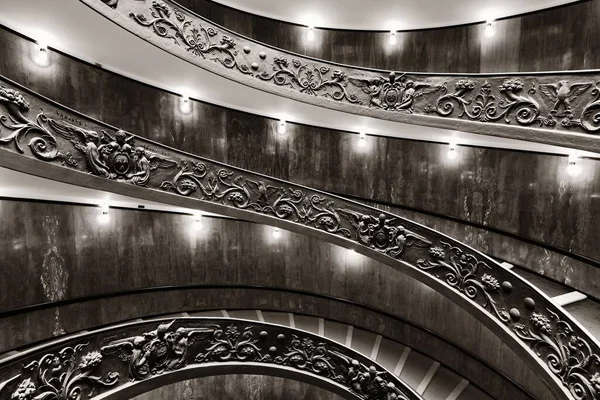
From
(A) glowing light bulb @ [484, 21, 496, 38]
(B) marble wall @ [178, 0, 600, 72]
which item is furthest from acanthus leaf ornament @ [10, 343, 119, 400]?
(A) glowing light bulb @ [484, 21, 496, 38]

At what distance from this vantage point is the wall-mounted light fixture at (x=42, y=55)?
7309mm

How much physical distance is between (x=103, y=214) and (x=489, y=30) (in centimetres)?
1107

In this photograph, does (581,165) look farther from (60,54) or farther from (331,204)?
(60,54)

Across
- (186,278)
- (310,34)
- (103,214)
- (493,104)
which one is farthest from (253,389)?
(310,34)

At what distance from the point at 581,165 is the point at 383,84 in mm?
4514

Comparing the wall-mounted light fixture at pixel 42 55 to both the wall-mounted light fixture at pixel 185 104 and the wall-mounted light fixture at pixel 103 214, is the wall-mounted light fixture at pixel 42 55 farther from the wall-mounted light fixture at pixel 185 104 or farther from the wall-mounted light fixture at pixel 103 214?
the wall-mounted light fixture at pixel 103 214

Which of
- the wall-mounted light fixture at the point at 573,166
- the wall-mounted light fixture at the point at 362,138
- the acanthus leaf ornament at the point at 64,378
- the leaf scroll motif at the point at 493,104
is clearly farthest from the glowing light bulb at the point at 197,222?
the wall-mounted light fixture at the point at 573,166

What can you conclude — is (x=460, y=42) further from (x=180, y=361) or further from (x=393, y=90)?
(x=180, y=361)

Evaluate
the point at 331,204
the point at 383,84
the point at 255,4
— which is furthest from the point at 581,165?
the point at 255,4

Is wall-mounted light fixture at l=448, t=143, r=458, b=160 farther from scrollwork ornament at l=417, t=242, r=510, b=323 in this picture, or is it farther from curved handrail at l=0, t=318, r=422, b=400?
curved handrail at l=0, t=318, r=422, b=400

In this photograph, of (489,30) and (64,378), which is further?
(489,30)

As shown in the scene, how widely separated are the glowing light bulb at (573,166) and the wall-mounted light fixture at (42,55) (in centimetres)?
1147

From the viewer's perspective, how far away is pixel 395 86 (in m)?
7.70

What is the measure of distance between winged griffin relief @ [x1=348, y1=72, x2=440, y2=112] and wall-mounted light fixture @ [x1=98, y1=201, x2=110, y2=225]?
6633 millimetres
